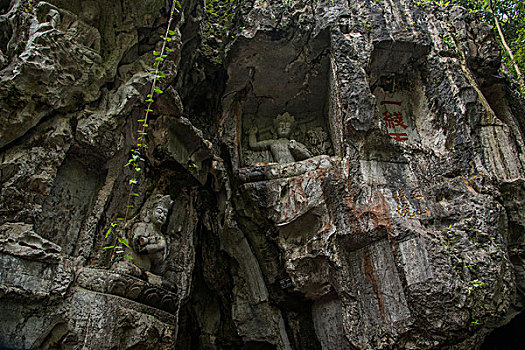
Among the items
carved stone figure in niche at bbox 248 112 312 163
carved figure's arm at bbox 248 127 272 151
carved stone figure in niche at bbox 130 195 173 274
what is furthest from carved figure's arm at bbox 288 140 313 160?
carved stone figure in niche at bbox 130 195 173 274

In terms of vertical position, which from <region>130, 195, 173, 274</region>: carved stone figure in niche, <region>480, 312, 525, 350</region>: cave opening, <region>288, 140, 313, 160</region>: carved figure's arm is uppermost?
<region>288, 140, 313, 160</region>: carved figure's arm

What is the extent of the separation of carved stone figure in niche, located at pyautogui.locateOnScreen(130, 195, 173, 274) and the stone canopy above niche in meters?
1.88

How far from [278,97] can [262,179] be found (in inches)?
82.9

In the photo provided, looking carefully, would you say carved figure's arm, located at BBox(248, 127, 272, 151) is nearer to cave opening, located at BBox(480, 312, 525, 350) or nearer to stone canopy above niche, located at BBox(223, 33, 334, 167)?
stone canopy above niche, located at BBox(223, 33, 334, 167)

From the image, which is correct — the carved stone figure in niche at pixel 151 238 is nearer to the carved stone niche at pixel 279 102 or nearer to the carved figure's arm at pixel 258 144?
the carved stone niche at pixel 279 102

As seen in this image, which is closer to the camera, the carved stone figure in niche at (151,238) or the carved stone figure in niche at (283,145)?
the carved stone figure in niche at (151,238)

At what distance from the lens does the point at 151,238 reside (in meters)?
4.70

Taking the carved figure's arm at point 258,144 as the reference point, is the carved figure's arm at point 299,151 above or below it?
below

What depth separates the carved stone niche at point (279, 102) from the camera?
656 centimetres

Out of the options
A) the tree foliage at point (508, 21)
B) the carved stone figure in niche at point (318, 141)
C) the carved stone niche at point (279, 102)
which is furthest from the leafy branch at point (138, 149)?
the tree foliage at point (508, 21)

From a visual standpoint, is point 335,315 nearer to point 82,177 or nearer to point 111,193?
point 111,193

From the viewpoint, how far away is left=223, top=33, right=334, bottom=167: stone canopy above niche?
660 centimetres

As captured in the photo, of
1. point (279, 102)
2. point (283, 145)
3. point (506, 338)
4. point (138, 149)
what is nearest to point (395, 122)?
point (283, 145)

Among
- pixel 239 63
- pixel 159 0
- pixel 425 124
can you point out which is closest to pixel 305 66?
pixel 239 63
